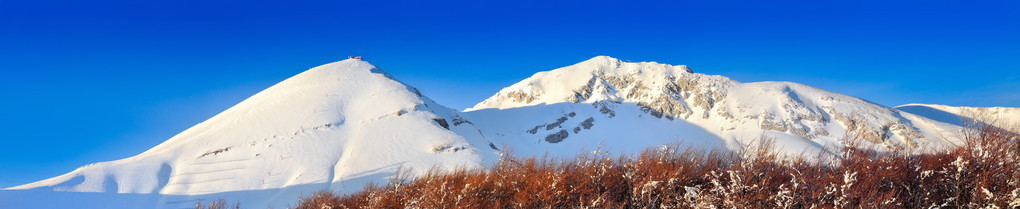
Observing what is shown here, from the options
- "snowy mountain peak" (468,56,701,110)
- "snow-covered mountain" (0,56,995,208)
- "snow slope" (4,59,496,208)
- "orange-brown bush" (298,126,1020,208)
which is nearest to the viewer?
"orange-brown bush" (298,126,1020,208)

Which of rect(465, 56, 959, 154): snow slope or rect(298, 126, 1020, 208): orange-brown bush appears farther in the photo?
rect(465, 56, 959, 154): snow slope

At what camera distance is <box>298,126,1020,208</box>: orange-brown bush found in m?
7.82

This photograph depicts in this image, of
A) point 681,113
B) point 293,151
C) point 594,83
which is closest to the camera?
point 293,151

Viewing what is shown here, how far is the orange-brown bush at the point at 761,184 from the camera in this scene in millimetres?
7816

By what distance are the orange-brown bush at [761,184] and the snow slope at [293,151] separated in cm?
2057

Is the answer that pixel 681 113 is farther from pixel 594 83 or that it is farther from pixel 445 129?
pixel 445 129

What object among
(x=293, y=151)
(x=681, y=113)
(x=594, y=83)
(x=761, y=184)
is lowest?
(x=761, y=184)

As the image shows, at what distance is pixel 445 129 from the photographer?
50062 mm

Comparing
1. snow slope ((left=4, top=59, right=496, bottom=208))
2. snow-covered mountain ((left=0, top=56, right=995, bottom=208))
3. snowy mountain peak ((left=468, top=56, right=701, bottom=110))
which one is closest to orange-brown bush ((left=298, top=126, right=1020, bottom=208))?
snow-covered mountain ((left=0, top=56, right=995, bottom=208))

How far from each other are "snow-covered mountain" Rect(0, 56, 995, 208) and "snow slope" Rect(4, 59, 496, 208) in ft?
0.54

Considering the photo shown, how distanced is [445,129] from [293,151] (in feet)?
50.5

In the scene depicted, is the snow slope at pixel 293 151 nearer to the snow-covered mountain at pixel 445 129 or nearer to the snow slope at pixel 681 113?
Answer: the snow-covered mountain at pixel 445 129

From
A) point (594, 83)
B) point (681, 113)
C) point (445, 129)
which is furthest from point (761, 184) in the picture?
point (594, 83)

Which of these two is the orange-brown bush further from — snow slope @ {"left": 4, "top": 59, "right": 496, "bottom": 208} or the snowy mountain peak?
the snowy mountain peak
